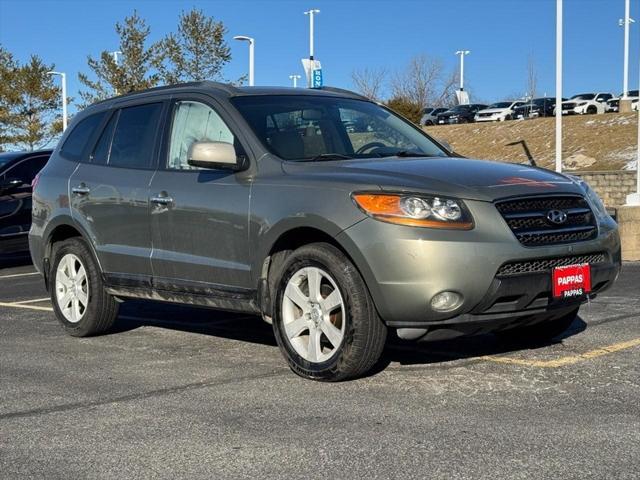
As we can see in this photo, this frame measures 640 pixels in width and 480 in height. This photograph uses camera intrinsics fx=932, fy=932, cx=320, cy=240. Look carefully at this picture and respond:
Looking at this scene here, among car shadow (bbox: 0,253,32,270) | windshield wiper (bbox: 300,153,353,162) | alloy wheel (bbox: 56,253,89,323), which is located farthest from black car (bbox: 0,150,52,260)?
windshield wiper (bbox: 300,153,353,162)

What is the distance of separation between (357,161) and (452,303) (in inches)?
48.5

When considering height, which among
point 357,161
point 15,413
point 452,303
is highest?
point 357,161

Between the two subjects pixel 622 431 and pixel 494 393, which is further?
pixel 494 393

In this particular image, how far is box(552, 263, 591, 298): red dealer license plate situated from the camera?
5.15m

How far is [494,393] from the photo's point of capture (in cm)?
491

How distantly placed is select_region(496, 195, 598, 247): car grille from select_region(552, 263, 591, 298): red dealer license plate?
0.16 metres

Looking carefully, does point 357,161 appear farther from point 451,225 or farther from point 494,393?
point 494,393

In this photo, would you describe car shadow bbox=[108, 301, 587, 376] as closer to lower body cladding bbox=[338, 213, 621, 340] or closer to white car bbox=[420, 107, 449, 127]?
lower body cladding bbox=[338, 213, 621, 340]

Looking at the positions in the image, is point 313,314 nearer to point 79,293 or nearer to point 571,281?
point 571,281

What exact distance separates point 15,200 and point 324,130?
26.8 ft

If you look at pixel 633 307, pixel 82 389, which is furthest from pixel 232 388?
pixel 633 307

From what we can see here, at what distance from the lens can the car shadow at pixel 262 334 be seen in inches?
238

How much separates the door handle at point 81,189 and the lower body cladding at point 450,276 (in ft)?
8.95

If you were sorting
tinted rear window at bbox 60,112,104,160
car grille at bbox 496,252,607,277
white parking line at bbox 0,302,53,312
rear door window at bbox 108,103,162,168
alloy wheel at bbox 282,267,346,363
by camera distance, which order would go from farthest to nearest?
white parking line at bbox 0,302,53,312
tinted rear window at bbox 60,112,104,160
rear door window at bbox 108,103,162,168
alloy wheel at bbox 282,267,346,363
car grille at bbox 496,252,607,277
